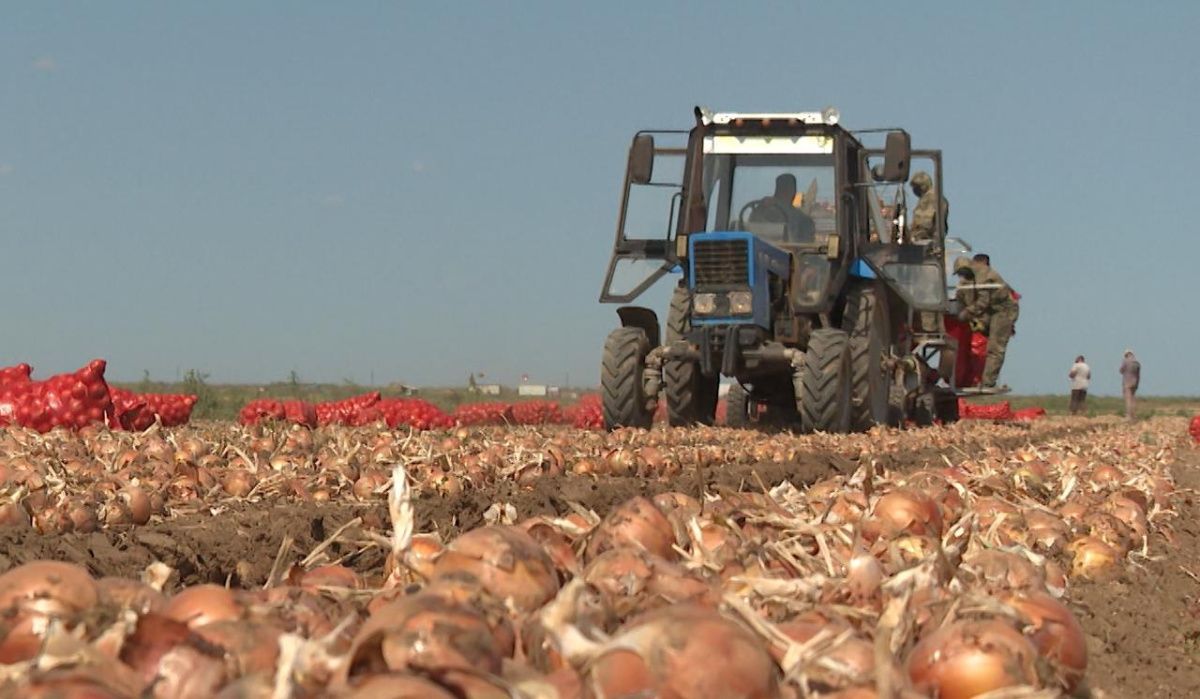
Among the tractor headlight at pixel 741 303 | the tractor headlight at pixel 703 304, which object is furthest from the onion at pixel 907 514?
the tractor headlight at pixel 703 304

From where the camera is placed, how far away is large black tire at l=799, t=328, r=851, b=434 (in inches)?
455

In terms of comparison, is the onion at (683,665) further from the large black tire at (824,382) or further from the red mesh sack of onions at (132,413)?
the red mesh sack of onions at (132,413)

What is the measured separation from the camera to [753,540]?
2816 mm

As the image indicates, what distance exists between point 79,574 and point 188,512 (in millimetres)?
3738

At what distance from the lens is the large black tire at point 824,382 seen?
455 inches

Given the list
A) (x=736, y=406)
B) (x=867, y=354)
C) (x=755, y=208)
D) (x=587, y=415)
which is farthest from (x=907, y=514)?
(x=587, y=415)

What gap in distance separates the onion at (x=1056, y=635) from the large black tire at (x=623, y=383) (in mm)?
9885

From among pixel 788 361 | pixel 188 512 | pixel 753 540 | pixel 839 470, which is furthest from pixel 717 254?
pixel 753 540

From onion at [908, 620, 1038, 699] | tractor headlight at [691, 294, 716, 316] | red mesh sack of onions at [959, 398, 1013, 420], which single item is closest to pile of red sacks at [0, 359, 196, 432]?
tractor headlight at [691, 294, 716, 316]

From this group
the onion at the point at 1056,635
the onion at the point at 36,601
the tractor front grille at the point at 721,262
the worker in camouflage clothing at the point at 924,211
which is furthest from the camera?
the worker in camouflage clothing at the point at 924,211

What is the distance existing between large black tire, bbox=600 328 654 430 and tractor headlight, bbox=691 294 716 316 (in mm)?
903

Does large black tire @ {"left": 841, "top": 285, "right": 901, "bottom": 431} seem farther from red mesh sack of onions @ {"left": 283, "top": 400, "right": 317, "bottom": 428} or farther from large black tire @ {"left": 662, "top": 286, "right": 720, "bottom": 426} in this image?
red mesh sack of onions @ {"left": 283, "top": 400, "right": 317, "bottom": 428}

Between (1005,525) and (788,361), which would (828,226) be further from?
(1005,525)

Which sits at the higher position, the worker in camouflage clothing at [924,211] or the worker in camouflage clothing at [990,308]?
the worker in camouflage clothing at [924,211]
